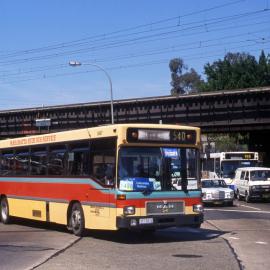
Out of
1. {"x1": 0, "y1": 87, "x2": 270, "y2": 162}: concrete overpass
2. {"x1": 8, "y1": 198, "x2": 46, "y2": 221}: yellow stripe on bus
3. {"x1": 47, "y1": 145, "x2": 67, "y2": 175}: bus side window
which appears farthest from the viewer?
{"x1": 0, "y1": 87, "x2": 270, "y2": 162}: concrete overpass

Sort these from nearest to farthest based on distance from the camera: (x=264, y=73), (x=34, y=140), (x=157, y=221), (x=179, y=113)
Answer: (x=157, y=221), (x=34, y=140), (x=179, y=113), (x=264, y=73)

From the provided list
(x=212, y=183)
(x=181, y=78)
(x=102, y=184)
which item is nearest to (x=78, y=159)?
(x=102, y=184)

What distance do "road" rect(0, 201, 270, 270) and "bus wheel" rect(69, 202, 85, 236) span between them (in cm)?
28

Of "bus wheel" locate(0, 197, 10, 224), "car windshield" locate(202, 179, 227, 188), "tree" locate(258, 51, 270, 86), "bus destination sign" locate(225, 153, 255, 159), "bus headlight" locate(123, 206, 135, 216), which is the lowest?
"bus wheel" locate(0, 197, 10, 224)

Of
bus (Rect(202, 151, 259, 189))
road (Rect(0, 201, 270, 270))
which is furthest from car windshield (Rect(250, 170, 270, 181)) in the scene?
road (Rect(0, 201, 270, 270))

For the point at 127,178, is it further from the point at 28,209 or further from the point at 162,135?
the point at 28,209

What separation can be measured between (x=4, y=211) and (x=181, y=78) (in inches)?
4556

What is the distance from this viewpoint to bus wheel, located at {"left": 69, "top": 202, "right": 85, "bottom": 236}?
16.1 meters

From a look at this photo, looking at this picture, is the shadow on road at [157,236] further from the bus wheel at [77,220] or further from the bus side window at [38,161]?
the bus side window at [38,161]

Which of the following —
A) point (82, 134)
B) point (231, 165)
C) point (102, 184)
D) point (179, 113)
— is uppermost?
point (179, 113)

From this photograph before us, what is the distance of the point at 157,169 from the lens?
49.8ft

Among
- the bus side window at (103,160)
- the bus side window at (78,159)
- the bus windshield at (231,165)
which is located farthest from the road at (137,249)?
the bus windshield at (231,165)

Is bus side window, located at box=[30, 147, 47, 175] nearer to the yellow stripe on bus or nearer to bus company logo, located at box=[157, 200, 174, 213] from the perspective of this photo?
the yellow stripe on bus

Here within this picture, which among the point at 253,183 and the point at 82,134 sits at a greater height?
the point at 82,134
